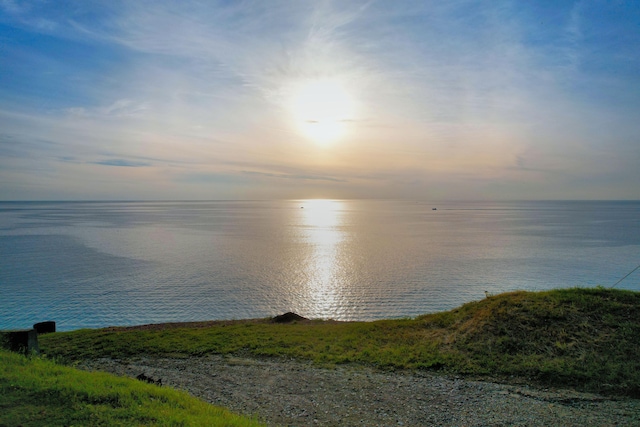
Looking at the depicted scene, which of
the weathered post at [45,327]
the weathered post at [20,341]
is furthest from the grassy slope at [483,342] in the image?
the weathered post at [20,341]

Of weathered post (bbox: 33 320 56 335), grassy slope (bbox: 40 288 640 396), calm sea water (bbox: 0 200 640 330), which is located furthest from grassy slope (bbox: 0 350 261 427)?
calm sea water (bbox: 0 200 640 330)

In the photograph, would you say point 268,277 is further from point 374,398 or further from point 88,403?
point 88,403

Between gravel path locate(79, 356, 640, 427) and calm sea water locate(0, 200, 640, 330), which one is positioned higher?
gravel path locate(79, 356, 640, 427)

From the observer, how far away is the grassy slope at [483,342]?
48.0ft

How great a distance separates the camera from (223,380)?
47.7 ft

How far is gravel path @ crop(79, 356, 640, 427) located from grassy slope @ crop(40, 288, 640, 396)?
4.43 feet

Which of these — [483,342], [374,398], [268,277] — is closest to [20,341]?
[374,398]

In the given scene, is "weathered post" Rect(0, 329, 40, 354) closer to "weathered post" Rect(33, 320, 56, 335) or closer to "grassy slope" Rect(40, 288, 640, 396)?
"grassy slope" Rect(40, 288, 640, 396)

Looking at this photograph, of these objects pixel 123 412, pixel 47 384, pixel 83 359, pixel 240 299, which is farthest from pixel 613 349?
pixel 240 299

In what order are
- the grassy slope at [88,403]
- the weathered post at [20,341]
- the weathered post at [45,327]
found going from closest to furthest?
the grassy slope at [88,403], the weathered post at [20,341], the weathered post at [45,327]

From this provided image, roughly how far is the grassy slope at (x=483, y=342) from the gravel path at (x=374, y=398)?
1.35 meters

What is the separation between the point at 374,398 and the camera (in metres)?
12.7

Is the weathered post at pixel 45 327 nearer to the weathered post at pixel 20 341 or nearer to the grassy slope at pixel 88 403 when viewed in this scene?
the weathered post at pixel 20 341

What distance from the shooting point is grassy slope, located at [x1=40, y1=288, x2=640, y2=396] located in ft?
48.0
